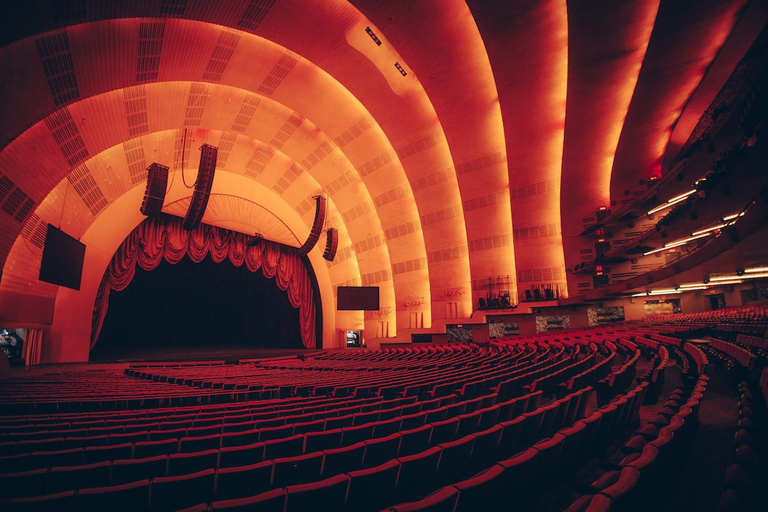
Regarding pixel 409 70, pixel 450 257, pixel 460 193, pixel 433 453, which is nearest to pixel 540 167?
pixel 460 193

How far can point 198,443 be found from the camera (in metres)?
2.38

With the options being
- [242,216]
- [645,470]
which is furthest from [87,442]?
[242,216]

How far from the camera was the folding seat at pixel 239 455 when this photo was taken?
2068 mm

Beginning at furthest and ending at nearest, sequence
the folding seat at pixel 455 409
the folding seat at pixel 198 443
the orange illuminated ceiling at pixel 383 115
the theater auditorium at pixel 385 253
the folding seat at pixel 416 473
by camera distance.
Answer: the orange illuminated ceiling at pixel 383 115, the folding seat at pixel 455 409, the folding seat at pixel 198 443, the theater auditorium at pixel 385 253, the folding seat at pixel 416 473

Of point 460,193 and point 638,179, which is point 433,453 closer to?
point 460,193

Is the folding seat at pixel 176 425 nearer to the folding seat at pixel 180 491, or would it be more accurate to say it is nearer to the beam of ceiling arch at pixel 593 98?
the folding seat at pixel 180 491

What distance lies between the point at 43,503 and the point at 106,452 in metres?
1.01

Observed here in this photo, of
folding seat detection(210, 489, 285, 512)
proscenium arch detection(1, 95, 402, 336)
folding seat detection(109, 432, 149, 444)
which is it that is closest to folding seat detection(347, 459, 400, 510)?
folding seat detection(210, 489, 285, 512)

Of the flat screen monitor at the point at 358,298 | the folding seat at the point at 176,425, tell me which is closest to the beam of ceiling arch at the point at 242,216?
the flat screen monitor at the point at 358,298

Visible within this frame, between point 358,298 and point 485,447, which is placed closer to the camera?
point 485,447

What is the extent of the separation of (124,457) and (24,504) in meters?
1.04

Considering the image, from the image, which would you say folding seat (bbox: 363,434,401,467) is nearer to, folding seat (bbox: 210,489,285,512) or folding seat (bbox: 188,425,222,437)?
folding seat (bbox: 210,489,285,512)

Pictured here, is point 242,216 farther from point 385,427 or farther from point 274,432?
point 385,427

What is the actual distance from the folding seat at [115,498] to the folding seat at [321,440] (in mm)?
1010
